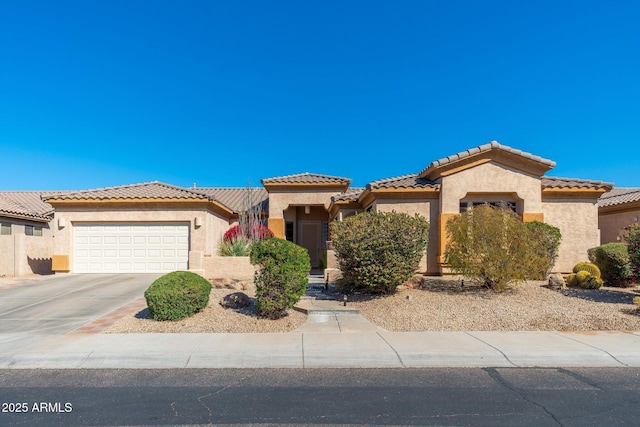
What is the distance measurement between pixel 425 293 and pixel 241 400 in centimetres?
740

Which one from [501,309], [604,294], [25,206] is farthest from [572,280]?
[25,206]

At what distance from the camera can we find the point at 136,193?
17.6 m

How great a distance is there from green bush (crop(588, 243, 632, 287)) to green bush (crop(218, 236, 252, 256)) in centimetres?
1207

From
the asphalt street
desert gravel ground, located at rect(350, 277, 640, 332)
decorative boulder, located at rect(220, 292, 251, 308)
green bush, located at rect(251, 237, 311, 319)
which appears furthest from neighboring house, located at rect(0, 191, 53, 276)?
desert gravel ground, located at rect(350, 277, 640, 332)

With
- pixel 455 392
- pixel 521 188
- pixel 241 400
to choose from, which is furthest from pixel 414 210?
pixel 241 400

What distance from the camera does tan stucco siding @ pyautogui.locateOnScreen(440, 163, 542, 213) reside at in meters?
14.5

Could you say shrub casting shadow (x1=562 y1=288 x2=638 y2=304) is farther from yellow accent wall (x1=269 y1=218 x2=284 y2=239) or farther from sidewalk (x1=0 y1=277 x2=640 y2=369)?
yellow accent wall (x1=269 y1=218 x2=284 y2=239)

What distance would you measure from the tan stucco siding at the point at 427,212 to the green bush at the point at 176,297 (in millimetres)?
7519

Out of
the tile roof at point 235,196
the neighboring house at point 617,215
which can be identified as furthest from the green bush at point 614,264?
the tile roof at point 235,196

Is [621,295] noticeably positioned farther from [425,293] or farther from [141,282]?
[141,282]

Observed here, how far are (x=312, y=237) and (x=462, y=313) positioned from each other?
13068 mm

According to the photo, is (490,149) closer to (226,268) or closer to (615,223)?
(615,223)

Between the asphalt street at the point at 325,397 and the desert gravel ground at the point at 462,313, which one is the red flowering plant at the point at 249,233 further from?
the asphalt street at the point at 325,397

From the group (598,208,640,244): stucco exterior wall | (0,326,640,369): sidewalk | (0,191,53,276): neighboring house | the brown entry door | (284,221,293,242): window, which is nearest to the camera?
(0,326,640,369): sidewalk
